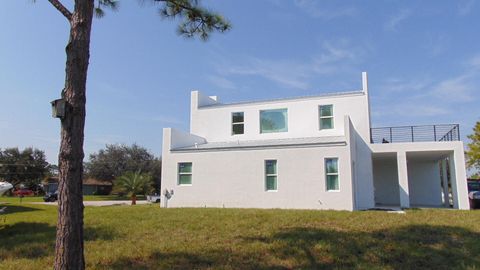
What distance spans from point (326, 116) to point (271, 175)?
17.6 ft

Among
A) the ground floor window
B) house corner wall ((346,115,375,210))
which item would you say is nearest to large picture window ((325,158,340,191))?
house corner wall ((346,115,375,210))

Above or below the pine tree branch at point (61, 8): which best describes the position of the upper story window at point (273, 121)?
above

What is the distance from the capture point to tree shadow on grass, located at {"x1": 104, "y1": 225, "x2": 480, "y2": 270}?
22.9ft

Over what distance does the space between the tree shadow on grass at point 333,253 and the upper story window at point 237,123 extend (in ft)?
43.1

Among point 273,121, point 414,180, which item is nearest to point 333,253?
point 273,121

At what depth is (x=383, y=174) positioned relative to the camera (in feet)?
75.6

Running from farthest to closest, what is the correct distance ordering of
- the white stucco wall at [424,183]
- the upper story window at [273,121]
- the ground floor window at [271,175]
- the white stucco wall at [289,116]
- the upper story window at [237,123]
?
the upper story window at [237,123]
the white stucco wall at [424,183]
the upper story window at [273,121]
the white stucco wall at [289,116]
the ground floor window at [271,175]

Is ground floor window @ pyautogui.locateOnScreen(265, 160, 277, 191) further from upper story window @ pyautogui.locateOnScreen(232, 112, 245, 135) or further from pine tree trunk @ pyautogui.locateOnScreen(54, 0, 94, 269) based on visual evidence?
pine tree trunk @ pyautogui.locateOnScreen(54, 0, 94, 269)

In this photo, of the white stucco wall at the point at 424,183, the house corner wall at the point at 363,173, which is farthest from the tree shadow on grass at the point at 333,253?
the white stucco wall at the point at 424,183

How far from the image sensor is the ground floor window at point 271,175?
17609 mm

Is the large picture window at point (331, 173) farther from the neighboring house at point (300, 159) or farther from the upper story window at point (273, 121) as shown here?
the upper story window at point (273, 121)

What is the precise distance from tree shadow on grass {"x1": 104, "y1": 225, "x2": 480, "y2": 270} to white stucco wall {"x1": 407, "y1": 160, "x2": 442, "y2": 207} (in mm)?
13819

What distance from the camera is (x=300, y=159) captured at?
1717 centimetres

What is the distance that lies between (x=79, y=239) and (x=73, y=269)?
15.8 inches
